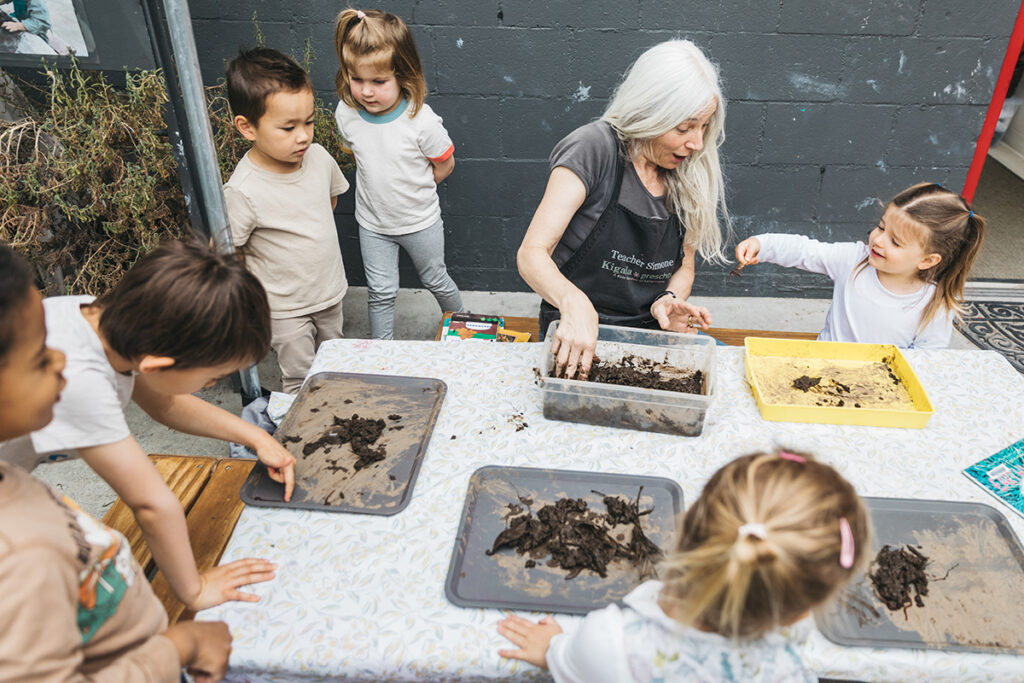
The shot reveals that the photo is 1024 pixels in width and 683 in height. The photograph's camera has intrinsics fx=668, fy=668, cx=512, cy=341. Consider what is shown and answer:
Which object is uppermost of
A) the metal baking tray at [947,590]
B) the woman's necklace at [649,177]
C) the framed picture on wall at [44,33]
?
the framed picture on wall at [44,33]

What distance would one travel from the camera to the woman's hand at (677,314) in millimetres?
2075

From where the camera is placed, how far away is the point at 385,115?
2803 millimetres

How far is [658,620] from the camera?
1089 mm

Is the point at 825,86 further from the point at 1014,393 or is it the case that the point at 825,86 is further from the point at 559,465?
the point at 559,465

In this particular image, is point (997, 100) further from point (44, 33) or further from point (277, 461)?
point (44, 33)

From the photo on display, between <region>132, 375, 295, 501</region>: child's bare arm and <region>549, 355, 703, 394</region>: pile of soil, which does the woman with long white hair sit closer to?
<region>549, 355, 703, 394</region>: pile of soil

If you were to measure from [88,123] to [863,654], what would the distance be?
119 inches

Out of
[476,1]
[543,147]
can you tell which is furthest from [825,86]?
[476,1]

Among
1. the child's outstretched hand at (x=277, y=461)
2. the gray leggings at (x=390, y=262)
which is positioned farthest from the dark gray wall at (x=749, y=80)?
the child's outstretched hand at (x=277, y=461)

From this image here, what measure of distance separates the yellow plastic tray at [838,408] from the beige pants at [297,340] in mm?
1690

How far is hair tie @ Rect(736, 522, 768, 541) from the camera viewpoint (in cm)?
96

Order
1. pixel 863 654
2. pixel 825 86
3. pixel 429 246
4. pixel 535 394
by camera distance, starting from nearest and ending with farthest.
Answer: pixel 863 654 → pixel 535 394 → pixel 429 246 → pixel 825 86

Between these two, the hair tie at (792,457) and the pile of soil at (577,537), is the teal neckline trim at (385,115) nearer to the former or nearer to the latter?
the pile of soil at (577,537)

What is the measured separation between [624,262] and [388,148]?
1.22m
